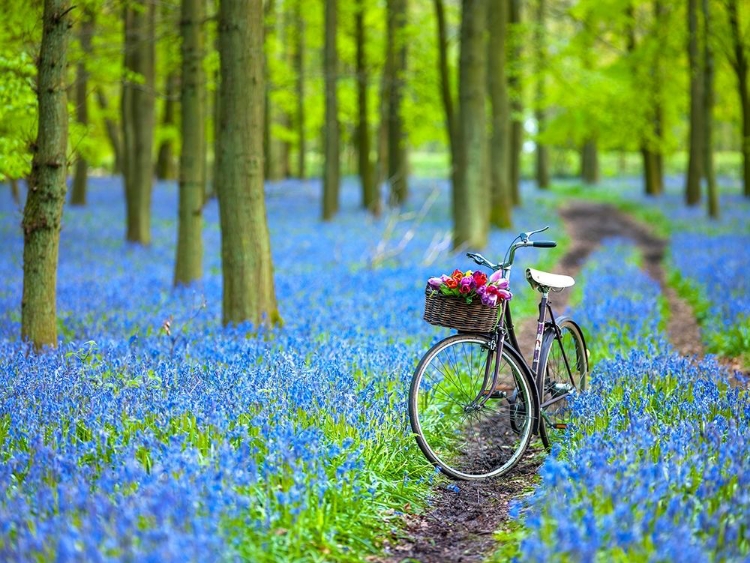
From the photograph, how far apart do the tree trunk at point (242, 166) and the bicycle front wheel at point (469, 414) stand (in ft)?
8.41

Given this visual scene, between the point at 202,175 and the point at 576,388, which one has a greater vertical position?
the point at 202,175

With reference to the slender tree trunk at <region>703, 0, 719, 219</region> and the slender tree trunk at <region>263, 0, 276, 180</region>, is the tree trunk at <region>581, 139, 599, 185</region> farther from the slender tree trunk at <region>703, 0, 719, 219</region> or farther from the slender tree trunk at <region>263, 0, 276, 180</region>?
the slender tree trunk at <region>703, 0, 719, 219</region>

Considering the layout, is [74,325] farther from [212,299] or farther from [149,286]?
[149,286]

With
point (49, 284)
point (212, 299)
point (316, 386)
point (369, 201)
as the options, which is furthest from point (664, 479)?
point (369, 201)

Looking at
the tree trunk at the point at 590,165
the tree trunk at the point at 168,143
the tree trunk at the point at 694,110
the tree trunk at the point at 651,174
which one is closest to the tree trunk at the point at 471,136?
the tree trunk at the point at 694,110

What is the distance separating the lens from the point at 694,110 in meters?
22.8

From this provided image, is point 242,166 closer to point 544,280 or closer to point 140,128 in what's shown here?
point 544,280

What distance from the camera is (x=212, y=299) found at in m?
10.1

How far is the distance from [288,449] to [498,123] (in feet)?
54.6

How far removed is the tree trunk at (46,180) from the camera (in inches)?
247

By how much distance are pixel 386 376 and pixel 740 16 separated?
23.8 m

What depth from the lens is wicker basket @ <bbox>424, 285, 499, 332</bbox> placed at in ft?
16.1

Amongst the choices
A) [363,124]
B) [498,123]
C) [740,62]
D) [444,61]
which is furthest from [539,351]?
[740,62]

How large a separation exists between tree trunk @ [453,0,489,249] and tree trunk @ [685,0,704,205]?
8.39 metres
